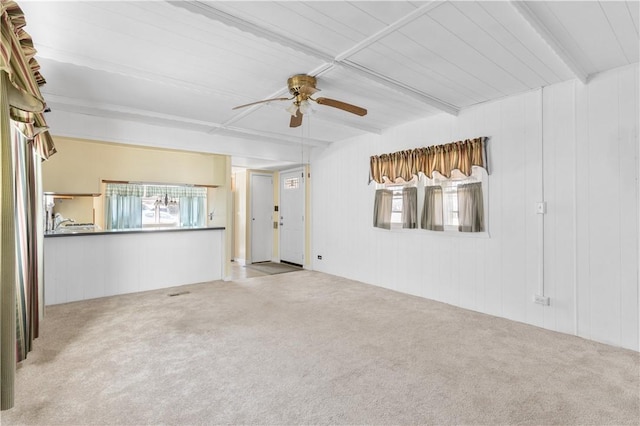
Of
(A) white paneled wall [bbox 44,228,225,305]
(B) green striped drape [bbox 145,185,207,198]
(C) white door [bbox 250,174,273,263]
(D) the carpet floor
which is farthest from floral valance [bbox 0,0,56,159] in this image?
(C) white door [bbox 250,174,273,263]

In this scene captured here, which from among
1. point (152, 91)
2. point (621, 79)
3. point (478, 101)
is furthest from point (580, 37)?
point (152, 91)

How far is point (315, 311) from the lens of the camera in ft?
12.4

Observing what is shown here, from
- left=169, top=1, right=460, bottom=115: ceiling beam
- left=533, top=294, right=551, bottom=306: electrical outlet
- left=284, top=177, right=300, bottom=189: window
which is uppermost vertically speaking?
left=169, top=1, right=460, bottom=115: ceiling beam

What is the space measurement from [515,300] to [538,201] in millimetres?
1077

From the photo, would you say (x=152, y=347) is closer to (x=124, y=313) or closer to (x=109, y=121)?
(x=124, y=313)

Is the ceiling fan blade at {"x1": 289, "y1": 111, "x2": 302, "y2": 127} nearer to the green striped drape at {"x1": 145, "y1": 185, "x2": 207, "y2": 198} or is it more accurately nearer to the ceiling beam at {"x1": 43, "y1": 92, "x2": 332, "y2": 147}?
the ceiling beam at {"x1": 43, "y1": 92, "x2": 332, "y2": 147}

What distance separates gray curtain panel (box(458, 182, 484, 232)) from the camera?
12.3ft

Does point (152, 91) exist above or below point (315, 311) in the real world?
above

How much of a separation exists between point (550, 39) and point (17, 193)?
402 cm

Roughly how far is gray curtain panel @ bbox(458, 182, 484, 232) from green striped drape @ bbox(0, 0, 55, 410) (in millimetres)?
3949

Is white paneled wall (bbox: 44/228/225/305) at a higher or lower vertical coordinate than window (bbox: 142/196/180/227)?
lower

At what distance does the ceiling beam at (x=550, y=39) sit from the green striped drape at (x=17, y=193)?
2841mm

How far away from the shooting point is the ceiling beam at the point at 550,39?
2.03m

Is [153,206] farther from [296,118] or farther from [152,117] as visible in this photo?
[296,118]
